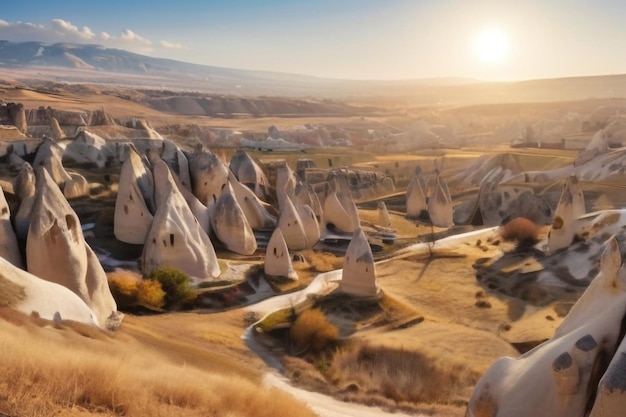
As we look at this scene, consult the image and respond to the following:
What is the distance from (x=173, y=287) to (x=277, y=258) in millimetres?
5509

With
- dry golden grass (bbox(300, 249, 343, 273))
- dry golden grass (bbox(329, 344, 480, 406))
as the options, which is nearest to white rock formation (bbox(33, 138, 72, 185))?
dry golden grass (bbox(300, 249, 343, 273))

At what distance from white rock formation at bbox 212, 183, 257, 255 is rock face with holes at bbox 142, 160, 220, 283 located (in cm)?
392

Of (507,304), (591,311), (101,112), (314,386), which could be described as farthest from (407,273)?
(101,112)

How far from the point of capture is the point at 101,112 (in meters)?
56.6

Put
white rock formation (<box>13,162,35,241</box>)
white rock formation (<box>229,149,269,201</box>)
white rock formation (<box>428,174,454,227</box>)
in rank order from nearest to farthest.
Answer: white rock formation (<box>13,162,35,241</box>)
white rock formation (<box>229,149,269,201</box>)
white rock formation (<box>428,174,454,227</box>)

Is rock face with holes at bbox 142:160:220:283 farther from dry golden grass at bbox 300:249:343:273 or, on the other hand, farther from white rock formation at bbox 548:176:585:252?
white rock formation at bbox 548:176:585:252

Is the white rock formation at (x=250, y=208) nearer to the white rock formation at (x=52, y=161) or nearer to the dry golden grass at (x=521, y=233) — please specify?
the white rock formation at (x=52, y=161)

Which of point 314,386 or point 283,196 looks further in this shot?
point 283,196

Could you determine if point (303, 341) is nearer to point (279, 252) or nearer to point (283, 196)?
point (279, 252)

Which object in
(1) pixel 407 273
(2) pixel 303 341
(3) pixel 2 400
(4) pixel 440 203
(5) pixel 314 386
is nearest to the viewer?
(3) pixel 2 400

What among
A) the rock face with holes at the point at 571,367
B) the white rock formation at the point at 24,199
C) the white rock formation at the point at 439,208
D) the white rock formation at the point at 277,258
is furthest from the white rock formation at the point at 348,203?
the rock face with holes at the point at 571,367

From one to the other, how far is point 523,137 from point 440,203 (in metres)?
52.4

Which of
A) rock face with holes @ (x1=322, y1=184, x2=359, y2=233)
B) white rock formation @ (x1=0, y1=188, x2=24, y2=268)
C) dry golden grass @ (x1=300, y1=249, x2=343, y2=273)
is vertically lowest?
dry golden grass @ (x1=300, y1=249, x2=343, y2=273)

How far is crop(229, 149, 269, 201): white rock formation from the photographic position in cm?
4159
